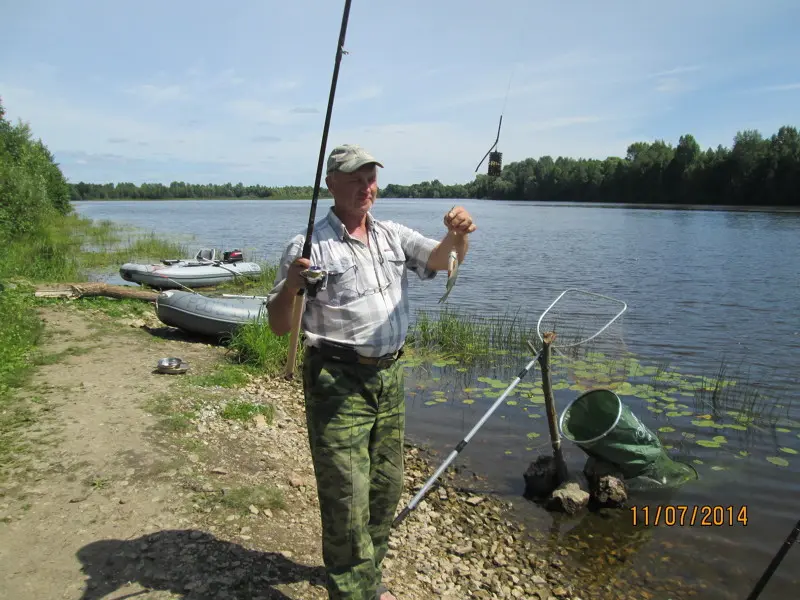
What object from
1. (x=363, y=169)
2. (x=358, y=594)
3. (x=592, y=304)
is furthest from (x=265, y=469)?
(x=592, y=304)

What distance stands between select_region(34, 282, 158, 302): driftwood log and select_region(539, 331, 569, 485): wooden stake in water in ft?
29.2

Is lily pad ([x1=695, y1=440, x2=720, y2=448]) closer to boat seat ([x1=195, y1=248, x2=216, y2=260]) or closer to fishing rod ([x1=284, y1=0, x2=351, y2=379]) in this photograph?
fishing rod ([x1=284, y1=0, x2=351, y2=379])

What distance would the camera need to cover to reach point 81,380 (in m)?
6.57

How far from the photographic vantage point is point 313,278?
2.72 meters

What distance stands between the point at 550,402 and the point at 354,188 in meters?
3.37

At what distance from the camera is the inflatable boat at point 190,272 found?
624 inches

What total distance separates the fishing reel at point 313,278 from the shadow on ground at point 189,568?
6.03 feet

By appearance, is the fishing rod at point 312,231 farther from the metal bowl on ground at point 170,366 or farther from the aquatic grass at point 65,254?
the aquatic grass at point 65,254

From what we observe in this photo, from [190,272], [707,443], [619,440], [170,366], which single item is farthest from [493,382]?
[190,272]

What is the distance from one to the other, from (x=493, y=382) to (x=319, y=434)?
6.14 m

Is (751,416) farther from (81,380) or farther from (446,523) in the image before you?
(81,380)

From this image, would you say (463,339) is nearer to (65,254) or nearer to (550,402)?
(550,402)
